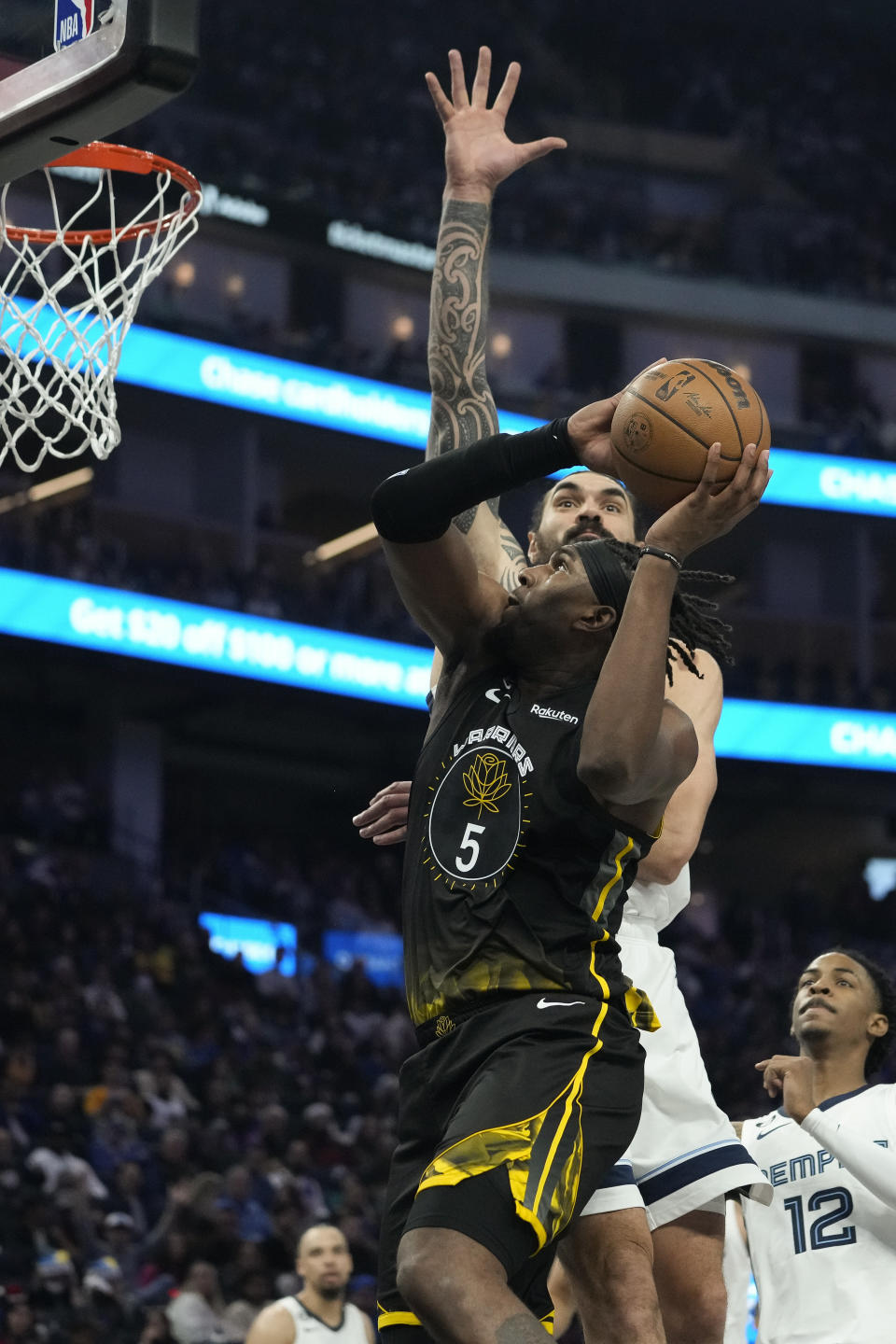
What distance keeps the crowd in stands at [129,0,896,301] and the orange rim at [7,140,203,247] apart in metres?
16.4

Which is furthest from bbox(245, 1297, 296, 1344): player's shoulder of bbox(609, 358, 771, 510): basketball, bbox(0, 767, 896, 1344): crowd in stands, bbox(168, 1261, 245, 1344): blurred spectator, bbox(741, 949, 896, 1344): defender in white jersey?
bbox(609, 358, 771, 510): basketball

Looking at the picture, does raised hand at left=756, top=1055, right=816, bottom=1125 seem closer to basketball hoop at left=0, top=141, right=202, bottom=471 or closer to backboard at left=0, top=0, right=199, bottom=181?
basketball hoop at left=0, top=141, right=202, bottom=471

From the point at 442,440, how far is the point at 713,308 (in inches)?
870

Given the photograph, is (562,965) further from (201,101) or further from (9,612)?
(201,101)

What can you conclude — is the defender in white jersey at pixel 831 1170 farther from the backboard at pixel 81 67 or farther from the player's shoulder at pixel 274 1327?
the player's shoulder at pixel 274 1327

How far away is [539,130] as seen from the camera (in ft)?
96.1

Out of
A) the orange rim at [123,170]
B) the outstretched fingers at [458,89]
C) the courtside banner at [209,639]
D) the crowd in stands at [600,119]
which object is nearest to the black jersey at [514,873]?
the outstretched fingers at [458,89]

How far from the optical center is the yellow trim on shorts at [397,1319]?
3.09 metres

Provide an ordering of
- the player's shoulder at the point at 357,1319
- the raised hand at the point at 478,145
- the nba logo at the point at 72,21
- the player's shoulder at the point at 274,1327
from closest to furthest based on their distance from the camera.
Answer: the nba logo at the point at 72,21
the raised hand at the point at 478,145
the player's shoulder at the point at 274,1327
the player's shoulder at the point at 357,1319

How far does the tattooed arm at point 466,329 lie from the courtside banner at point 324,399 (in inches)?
556

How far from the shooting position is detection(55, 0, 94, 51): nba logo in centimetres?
364

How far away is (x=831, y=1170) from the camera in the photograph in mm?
4652

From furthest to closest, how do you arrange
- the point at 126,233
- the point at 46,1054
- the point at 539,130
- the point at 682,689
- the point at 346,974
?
the point at 539,130
the point at 346,974
the point at 46,1054
the point at 126,233
the point at 682,689

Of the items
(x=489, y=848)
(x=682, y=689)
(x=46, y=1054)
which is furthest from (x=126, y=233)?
(x=46, y=1054)
